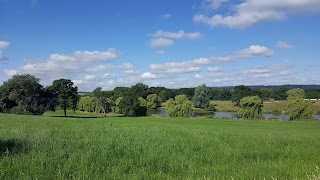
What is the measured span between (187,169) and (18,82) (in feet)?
258

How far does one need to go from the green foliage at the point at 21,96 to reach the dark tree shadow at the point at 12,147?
7086 cm

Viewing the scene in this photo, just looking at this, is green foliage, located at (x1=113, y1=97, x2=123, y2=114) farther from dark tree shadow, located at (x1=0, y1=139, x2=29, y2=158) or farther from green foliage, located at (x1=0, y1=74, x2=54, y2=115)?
dark tree shadow, located at (x1=0, y1=139, x2=29, y2=158)

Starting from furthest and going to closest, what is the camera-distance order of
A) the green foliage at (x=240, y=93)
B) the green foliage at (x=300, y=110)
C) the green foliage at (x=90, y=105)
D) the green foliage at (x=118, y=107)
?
the green foliage at (x=240, y=93)
the green foliage at (x=90, y=105)
the green foliage at (x=118, y=107)
the green foliage at (x=300, y=110)

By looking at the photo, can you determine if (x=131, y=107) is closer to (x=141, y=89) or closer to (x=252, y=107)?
(x=252, y=107)

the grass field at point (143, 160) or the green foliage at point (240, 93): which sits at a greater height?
the green foliage at point (240, 93)

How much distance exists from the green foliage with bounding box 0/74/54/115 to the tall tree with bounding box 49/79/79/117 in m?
14.4

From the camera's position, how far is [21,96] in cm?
8256

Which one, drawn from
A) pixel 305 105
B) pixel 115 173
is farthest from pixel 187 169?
pixel 305 105

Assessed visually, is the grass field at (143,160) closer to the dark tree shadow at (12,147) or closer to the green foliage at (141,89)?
the dark tree shadow at (12,147)

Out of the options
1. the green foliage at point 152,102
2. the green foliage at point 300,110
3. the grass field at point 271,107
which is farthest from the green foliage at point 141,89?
the green foliage at point 300,110

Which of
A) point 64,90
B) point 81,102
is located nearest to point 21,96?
point 64,90

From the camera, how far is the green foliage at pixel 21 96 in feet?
267

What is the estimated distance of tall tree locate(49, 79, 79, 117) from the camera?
102 metres

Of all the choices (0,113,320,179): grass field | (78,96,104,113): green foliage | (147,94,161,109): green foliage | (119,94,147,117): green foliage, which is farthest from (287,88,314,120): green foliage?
(0,113,320,179): grass field
